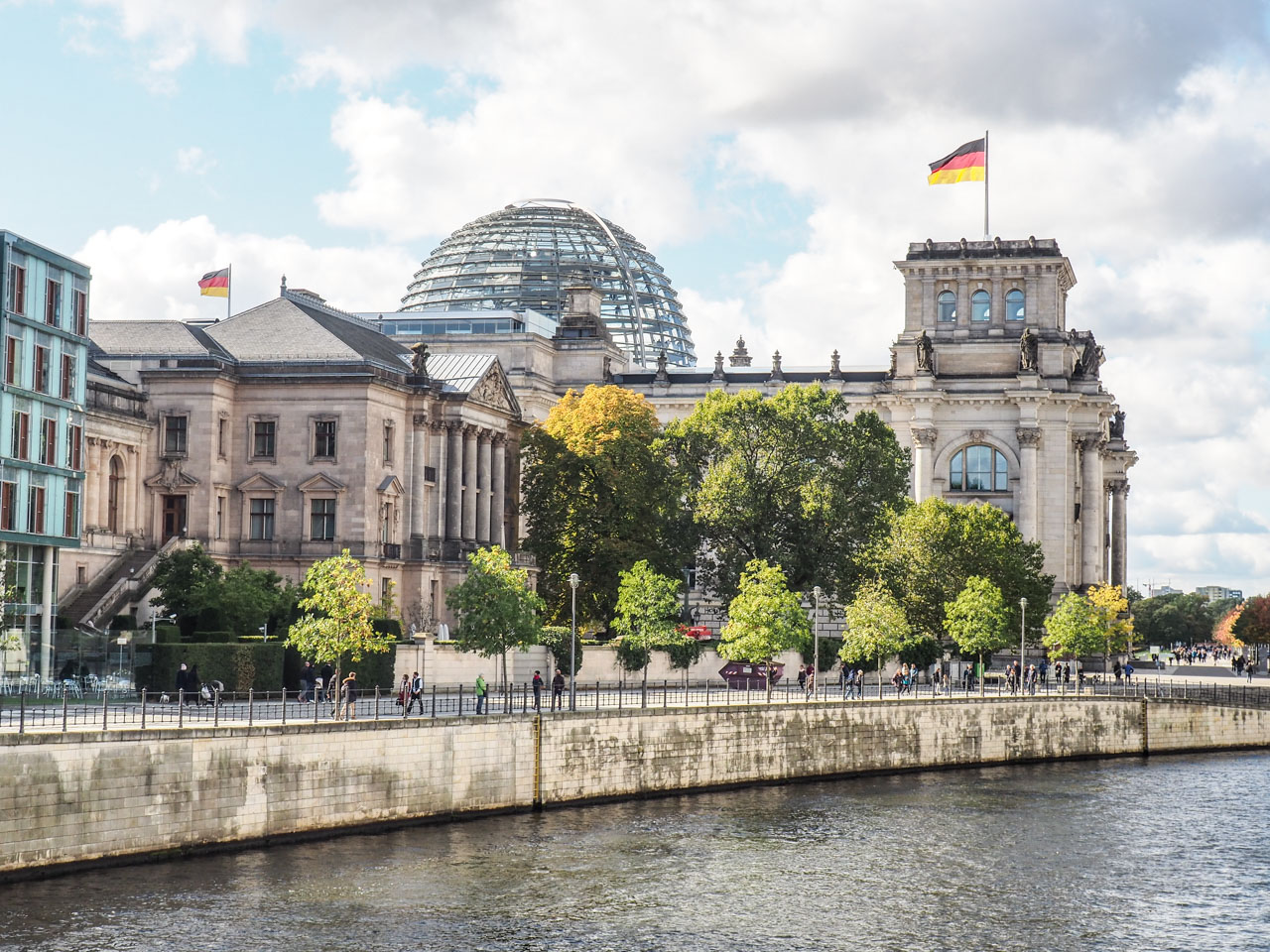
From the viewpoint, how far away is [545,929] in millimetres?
46219

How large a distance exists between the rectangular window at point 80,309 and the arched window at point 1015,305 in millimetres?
88576

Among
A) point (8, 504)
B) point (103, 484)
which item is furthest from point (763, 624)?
point (8, 504)

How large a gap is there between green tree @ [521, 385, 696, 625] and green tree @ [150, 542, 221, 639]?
2512 cm

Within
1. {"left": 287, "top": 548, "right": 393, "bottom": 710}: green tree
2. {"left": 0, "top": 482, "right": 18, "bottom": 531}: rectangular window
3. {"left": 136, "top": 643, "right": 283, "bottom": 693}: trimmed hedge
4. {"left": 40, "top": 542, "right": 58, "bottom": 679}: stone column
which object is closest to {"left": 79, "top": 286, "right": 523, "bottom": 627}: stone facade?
{"left": 40, "top": 542, "right": 58, "bottom": 679}: stone column

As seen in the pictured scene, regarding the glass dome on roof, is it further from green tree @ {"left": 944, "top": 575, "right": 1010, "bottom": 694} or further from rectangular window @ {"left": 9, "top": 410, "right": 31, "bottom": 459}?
rectangular window @ {"left": 9, "top": 410, "right": 31, "bottom": 459}

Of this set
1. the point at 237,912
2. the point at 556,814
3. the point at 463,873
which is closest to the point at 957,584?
the point at 556,814

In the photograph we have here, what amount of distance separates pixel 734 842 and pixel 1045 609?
69508 mm

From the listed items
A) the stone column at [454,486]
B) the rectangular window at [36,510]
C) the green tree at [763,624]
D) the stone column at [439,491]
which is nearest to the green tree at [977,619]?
the green tree at [763,624]

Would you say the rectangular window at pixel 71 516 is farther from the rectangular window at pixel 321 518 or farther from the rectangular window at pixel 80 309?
the rectangular window at pixel 321 518

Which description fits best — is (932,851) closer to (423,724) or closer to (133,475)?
(423,724)

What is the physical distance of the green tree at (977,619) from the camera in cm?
10838

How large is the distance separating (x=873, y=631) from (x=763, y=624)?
37.0 feet

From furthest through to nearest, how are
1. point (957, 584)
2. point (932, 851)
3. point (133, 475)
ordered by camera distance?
point (957, 584) < point (133, 475) < point (932, 851)

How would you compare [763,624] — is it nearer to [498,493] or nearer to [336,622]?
[336,622]
